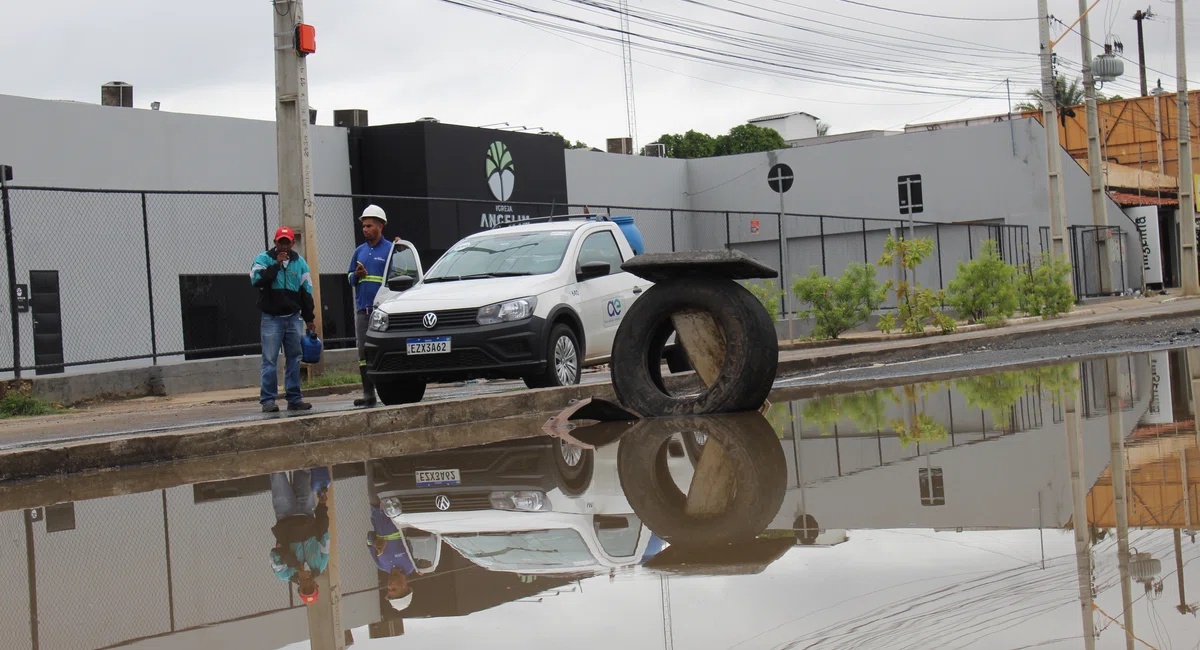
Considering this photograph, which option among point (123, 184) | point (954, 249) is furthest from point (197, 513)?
point (954, 249)

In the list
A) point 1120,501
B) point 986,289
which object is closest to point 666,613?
point 1120,501

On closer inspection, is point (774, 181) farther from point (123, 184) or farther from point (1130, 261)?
point (1130, 261)

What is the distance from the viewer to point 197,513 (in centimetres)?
638

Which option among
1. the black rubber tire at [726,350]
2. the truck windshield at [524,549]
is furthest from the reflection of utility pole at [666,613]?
the black rubber tire at [726,350]

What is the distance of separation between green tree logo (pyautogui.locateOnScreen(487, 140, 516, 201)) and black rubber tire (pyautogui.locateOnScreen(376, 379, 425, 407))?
18578mm

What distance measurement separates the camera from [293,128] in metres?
14.8

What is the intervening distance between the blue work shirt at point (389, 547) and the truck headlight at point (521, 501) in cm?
55

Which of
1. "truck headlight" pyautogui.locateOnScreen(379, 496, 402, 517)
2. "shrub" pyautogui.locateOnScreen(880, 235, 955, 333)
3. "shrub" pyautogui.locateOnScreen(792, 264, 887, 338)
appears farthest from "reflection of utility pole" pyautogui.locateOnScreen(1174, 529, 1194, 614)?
"shrub" pyautogui.locateOnScreen(792, 264, 887, 338)

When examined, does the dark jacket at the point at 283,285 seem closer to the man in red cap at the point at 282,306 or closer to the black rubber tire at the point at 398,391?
the man in red cap at the point at 282,306

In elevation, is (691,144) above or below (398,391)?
above

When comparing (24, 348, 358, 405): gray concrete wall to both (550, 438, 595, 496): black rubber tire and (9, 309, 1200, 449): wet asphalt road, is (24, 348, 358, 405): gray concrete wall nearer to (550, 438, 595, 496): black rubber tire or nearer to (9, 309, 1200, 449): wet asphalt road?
(9, 309, 1200, 449): wet asphalt road

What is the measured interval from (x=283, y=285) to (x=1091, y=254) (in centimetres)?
3221

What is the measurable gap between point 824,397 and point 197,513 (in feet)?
19.6

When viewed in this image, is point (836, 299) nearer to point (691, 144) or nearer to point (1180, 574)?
point (1180, 574)
